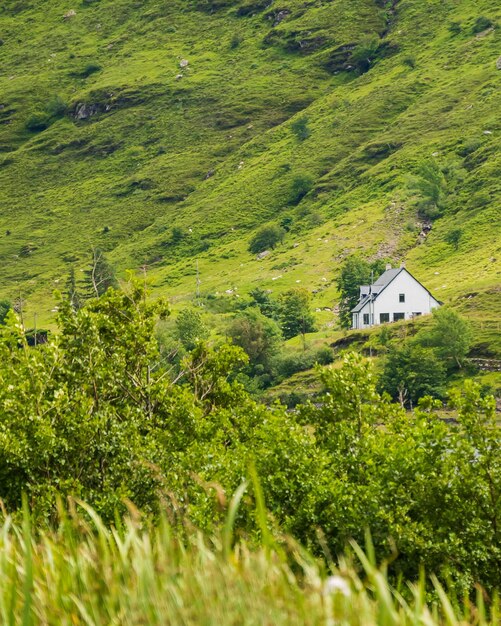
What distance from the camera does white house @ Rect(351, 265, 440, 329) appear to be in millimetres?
157875

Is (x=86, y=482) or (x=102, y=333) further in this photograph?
(x=102, y=333)

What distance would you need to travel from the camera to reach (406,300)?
159 metres

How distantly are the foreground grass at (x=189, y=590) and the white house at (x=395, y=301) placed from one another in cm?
15179

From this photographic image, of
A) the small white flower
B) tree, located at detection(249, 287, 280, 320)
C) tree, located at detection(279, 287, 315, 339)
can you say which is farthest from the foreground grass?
tree, located at detection(249, 287, 280, 320)

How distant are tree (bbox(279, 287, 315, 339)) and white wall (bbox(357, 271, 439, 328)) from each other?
53.3ft

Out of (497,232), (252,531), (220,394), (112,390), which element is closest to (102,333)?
(112,390)

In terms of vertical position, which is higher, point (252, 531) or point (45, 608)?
point (45, 608)

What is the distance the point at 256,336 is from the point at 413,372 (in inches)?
1377

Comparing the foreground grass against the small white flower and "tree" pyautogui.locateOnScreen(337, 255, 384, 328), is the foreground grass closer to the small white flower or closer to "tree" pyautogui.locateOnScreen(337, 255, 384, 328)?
the small white flower

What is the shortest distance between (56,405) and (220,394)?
11829 mm

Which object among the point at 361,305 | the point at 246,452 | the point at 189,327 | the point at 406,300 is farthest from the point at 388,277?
the point at 246,452

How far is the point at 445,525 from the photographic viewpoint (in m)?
27.8

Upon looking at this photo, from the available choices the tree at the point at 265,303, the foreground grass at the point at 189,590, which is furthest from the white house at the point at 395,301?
the foreground grass at the point at 189,590

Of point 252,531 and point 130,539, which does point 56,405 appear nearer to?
point 252,531
